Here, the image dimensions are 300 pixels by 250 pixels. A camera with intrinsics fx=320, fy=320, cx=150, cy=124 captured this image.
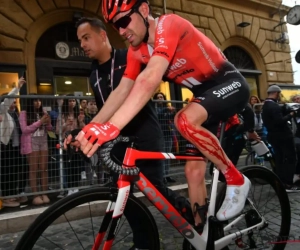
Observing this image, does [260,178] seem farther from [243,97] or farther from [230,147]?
[230,147]

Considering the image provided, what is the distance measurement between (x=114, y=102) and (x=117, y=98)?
0.11ft

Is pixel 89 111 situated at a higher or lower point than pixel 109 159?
higher

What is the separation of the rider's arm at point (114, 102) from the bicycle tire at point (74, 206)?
538mm

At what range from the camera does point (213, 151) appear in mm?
2016

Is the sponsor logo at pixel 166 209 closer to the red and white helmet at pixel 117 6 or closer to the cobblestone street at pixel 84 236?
the cobblestone street at pixel 84 236

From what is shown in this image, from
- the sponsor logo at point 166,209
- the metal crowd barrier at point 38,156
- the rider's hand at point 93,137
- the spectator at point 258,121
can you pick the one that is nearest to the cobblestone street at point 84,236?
the sponsor logo at point 166,209

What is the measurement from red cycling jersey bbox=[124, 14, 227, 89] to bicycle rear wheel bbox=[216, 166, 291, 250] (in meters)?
0.79

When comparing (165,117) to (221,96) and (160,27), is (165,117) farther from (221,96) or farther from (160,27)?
(160,27)

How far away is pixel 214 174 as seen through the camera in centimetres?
222

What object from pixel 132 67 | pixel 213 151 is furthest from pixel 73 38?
pixel 213 151

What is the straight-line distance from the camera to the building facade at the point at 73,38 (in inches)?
333

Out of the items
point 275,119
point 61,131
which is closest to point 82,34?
point 61,131

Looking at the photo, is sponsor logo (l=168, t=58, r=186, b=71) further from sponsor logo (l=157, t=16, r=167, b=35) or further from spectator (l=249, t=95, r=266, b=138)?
spectator (l=249, t=95, r=266, b=138)

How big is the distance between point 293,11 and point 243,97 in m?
12.8
